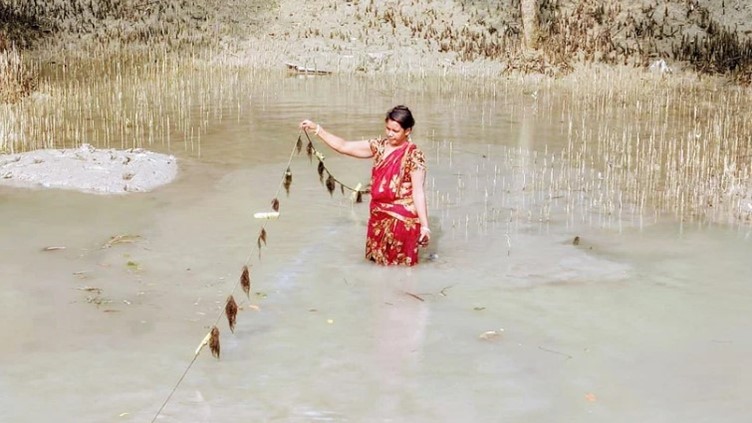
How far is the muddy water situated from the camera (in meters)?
4.91

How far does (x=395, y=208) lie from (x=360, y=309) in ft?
3.79

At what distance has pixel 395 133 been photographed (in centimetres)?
698

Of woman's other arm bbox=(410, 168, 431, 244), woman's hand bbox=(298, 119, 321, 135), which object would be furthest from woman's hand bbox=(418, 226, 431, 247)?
woman's hand bbox=(298, 119, 321, 135)

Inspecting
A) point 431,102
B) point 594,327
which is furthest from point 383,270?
point 431,102

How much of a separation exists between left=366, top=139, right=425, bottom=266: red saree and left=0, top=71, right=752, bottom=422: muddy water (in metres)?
0.16

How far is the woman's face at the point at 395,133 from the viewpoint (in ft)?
22.8

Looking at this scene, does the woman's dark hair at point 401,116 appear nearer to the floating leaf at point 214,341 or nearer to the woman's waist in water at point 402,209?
the woman's waist in water at point 402,209

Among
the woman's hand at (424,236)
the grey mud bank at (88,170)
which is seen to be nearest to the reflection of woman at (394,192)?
the woman's hand at (424,236)

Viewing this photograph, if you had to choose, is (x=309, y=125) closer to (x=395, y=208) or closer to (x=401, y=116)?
(x=401, y=116)

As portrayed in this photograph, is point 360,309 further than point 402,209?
No

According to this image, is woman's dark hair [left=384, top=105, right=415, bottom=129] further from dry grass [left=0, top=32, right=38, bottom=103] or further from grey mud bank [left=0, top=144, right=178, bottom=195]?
dry grass [left=0, top=32, right=38, bottom=103]

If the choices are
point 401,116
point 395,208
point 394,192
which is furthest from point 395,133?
point 395,208

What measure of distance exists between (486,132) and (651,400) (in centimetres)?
827

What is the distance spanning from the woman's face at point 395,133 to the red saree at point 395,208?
0.07m
